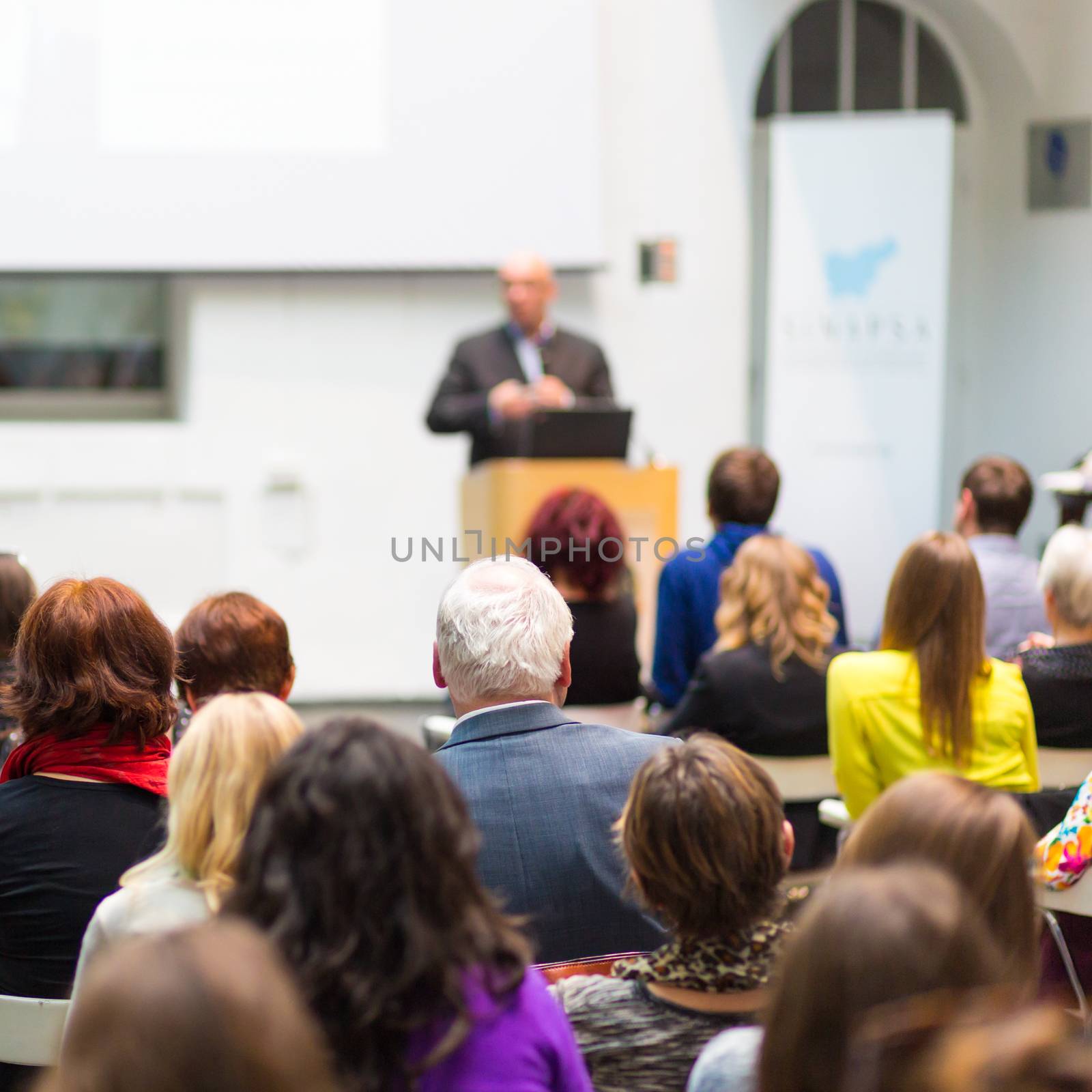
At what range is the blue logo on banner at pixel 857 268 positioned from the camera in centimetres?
639

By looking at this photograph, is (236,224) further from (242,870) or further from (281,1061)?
(281,1061)

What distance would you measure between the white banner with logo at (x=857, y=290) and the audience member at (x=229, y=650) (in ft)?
13.4

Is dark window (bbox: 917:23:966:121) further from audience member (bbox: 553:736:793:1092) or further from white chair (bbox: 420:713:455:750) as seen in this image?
audience member (bbox: 553:736:793:1092)

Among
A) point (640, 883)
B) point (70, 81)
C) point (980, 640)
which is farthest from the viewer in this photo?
point (70, 81)

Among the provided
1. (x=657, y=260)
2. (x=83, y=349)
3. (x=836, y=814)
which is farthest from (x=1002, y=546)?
(x=83, y=349)

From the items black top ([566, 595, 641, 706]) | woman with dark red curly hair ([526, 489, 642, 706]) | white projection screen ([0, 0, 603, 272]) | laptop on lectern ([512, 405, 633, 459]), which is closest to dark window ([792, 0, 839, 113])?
white projection screen ([0, 0, 603, 272])

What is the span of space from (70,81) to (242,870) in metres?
5.63

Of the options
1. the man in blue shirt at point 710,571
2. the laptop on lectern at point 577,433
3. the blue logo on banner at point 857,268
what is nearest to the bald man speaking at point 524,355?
the laptop on lectern at point 577,433

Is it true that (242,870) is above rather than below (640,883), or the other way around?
above

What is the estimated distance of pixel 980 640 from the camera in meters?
2.74

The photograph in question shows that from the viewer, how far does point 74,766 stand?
A: 209 cm

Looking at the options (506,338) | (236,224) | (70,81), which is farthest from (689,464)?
(70,81)

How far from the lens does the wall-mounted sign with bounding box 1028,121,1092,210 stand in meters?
6.80

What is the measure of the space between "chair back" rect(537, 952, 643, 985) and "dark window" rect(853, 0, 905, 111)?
19.9 feet
